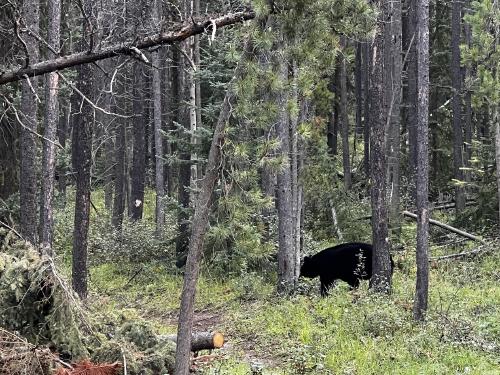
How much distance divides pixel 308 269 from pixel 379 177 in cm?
304

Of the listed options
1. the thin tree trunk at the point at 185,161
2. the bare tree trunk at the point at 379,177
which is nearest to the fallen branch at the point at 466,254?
the bare tree trunk at the point at 379,177

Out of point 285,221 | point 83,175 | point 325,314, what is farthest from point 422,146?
point 83,175

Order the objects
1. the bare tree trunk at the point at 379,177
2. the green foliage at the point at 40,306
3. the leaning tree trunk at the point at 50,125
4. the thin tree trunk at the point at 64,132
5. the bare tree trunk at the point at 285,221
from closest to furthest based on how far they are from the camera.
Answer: the green foliage at the point at 40,306 < the bare tree trunk at the point at 379,177 < the leaning tree trunk at the point at 50,125 < the bare tree trunk at the point at 285,221 < the thin tree trunk at the point at 64,132

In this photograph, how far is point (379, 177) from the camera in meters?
12.8

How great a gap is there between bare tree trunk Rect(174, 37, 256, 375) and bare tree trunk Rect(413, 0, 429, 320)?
467 cm

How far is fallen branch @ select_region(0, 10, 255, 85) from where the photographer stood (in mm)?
6852

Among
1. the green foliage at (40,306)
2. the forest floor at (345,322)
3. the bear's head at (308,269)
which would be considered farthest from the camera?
the bear's head at (308,269)

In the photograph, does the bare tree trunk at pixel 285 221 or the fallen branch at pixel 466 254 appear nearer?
the bare tree trunk at pixel 285 221

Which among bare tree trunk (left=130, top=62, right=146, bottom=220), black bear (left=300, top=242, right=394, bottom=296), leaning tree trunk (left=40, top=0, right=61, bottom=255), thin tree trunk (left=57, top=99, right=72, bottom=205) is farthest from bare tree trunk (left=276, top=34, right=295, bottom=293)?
thin tree trunk (left=57, top=99, right=72, bottom=205)

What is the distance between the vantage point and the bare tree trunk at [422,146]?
35.1 feet

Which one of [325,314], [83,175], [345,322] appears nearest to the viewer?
[345,322]

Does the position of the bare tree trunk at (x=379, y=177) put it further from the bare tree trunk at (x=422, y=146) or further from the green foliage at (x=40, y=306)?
the green foliage at (x=40, y=306)

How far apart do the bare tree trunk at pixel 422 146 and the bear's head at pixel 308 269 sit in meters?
3.81

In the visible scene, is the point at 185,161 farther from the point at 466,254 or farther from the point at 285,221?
the point at 466,254
